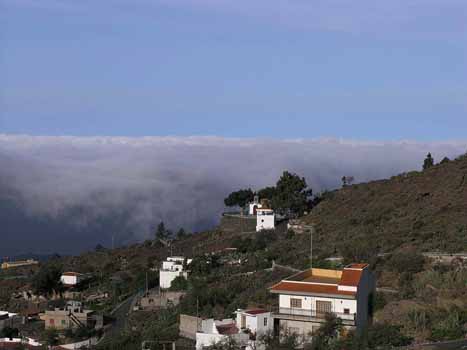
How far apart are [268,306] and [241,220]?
36224mm

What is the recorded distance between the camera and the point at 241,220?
77.2m

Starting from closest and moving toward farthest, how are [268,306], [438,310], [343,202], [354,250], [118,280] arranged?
[438,310], [268,306], [354,250], [118,280], [343,202]

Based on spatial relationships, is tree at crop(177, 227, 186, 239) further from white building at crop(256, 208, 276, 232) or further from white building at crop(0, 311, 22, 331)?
white building at crop(0, 311, 22, 331)

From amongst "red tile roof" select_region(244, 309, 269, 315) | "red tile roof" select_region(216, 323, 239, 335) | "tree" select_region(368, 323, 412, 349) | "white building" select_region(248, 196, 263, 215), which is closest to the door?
"tree" select_region(368, 323, 412, 349)

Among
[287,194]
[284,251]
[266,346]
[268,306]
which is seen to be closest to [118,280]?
[284,251]

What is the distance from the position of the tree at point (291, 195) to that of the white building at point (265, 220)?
3.43 m

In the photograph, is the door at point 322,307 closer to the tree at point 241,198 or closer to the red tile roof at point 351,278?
the red tile roof at point 351,278

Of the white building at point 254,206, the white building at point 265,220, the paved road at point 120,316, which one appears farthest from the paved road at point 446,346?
the white building at point 254,206

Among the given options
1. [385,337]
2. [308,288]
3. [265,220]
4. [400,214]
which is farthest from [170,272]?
[385,337]

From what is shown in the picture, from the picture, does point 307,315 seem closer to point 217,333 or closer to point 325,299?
point 325,299

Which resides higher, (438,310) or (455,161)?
Answer: (455,161)

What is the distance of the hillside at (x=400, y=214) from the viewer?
50.2m

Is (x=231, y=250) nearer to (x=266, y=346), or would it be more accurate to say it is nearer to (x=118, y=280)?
(x=118, y=280)

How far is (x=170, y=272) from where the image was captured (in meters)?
57.8
